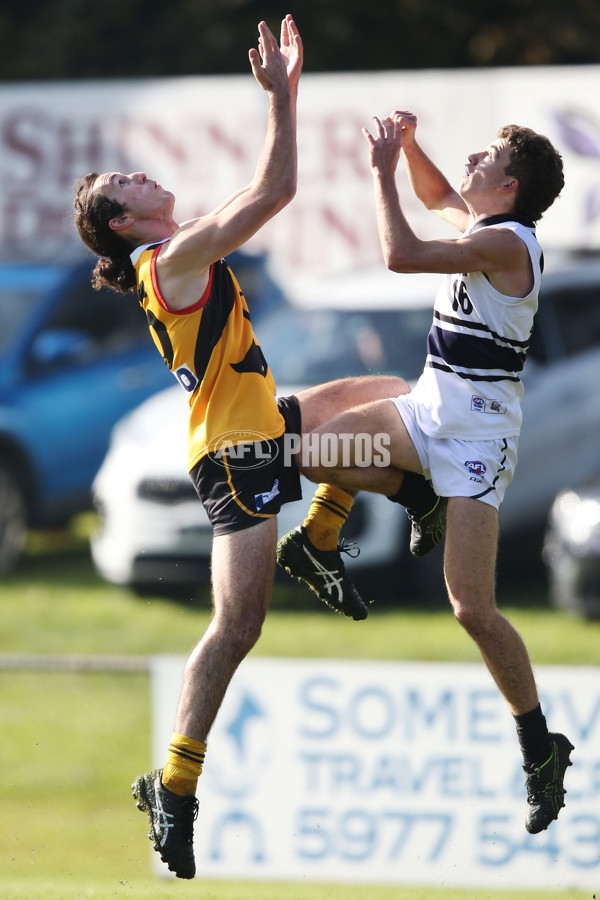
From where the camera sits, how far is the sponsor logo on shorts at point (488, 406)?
5.22 m

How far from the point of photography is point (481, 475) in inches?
205

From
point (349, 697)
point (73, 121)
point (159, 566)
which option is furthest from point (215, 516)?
point (73, 121)

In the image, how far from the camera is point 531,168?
516 centimetres

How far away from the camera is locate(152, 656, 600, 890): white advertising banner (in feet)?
25.3

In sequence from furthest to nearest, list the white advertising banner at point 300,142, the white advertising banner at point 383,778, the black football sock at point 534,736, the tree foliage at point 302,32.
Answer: the tree foliage at point 302,32 < the white advertising banner at point 300,142 < the white advertising banner at point 383,778 < the black football sock at point 534,736

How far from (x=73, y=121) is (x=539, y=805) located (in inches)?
409

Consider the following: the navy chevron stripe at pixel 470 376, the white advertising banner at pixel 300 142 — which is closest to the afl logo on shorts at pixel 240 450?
the navy chevron stripe at pixel 470 376

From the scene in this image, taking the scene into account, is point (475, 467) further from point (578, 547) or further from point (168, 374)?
point (168, 374)

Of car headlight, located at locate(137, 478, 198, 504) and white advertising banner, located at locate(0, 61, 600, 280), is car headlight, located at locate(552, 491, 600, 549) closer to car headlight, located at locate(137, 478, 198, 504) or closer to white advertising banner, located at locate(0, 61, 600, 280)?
car headlight, located at locate(137, 478, 198, 504)

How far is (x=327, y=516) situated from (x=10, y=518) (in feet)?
24.1

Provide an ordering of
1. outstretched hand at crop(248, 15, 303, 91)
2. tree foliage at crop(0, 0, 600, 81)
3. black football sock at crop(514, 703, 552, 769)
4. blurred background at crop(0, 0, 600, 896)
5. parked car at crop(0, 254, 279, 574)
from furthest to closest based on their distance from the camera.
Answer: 1. tree foliage at crop(0, 0, 600, 81)
2. parked car at crop(0, 254, 279, 574)
3. blurred background at crop(0, 0, 600, 896)
4. black football sock at crop(514, 703, 552, 769)
5. outstretched hand at crop(248, 15, 303, 91)

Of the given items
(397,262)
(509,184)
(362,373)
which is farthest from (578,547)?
(397,262)

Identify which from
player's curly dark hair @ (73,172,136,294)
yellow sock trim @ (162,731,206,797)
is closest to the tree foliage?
player's curly dark hair @ (73,172,136,294)

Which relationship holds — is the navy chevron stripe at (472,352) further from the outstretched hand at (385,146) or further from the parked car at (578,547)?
the parked car at (578,547)
